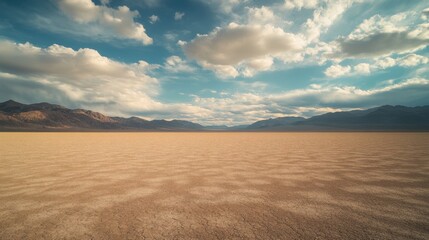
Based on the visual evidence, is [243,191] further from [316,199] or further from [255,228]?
[255,228]

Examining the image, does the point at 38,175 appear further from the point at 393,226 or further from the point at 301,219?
the point at 393,226

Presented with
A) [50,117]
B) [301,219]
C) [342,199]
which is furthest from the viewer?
[50,117]

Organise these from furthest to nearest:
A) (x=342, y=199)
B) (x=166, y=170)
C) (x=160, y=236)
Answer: (x=166, y=170)
(x=342, y=199)
(x=160, y=236)

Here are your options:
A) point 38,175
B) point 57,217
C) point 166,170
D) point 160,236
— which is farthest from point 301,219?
point 38,175

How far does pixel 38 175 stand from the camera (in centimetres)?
649

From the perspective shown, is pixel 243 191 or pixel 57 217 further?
pixel 243 191

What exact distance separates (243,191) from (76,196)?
3366 millimetres

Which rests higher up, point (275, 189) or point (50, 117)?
point (50, 117)

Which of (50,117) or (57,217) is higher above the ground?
(50,117)

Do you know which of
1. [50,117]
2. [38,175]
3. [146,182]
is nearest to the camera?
[146,182]

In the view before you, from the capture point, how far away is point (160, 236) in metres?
2.88

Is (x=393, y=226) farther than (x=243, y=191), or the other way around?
(x=243, y=191)

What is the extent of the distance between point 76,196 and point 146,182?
1573mm

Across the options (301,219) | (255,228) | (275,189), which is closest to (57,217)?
(255,228)
